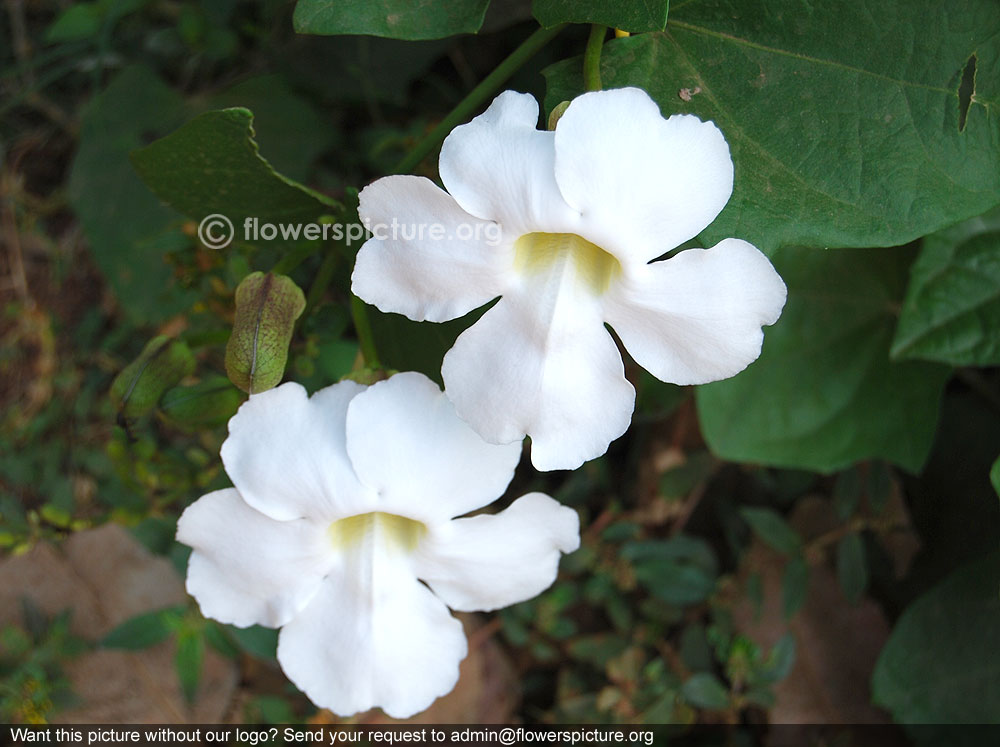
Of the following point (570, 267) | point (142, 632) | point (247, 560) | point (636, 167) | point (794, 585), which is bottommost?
point (142, 632)

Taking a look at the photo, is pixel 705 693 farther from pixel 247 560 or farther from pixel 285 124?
pixel 285 124

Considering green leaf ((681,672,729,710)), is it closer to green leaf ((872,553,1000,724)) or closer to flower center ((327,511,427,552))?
green leaf ((872,553,1000,724))

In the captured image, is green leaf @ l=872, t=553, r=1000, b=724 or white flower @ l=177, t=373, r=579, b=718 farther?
green leaf @ l=872, t=553, r=1000, b=724

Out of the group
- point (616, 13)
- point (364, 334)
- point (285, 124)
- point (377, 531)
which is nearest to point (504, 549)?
point (377, 531)

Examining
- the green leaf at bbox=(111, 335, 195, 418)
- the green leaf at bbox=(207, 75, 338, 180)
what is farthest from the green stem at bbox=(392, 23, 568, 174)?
the green leaf at bbox=(207, 75, 338, 180)

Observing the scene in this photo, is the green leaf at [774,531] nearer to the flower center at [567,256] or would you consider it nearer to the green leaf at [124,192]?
the flower center at [567,256]
